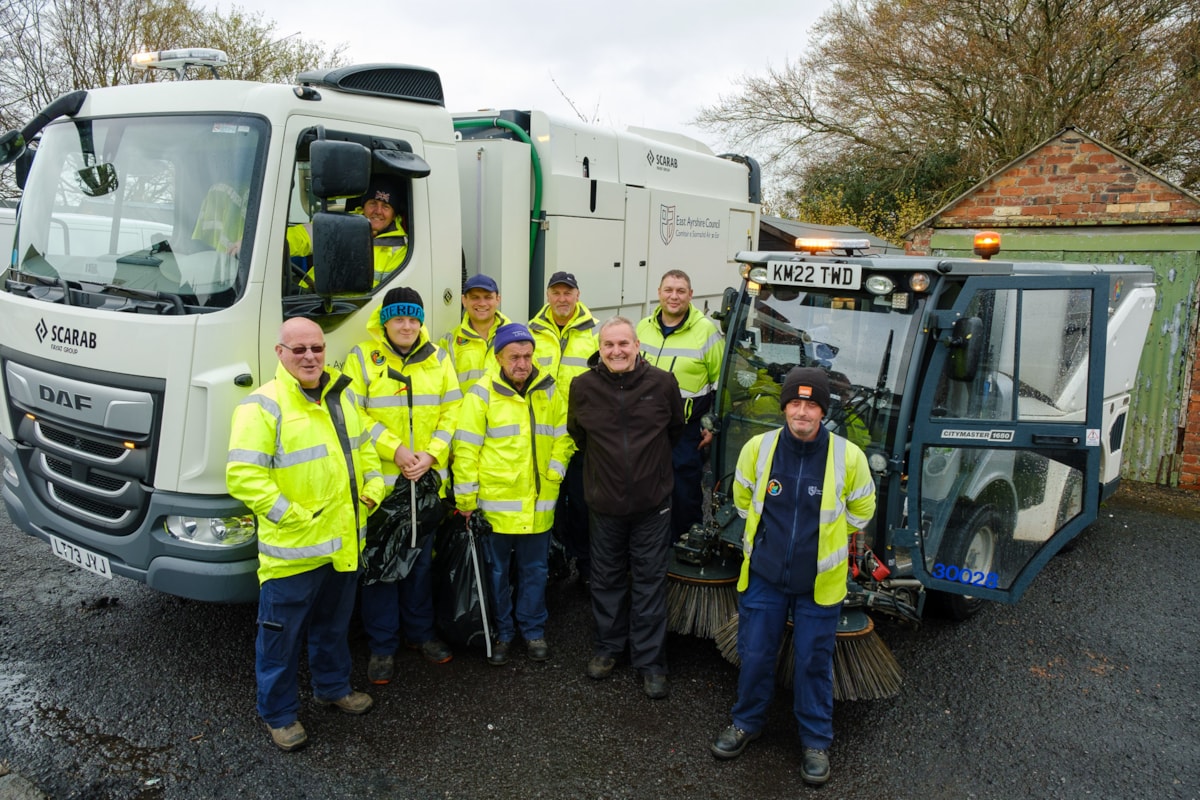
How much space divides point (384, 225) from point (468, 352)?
30.5 inches

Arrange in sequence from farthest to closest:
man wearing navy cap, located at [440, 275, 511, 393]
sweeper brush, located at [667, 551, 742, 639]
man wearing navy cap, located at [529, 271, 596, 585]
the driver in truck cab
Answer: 1. man wearing navy cap, located at [529, 271, 596, 585]
2. man wearing navy cap, located at [440, 275, 511, 393]
3. sweeper brush, located at [667, 551, 742, 639]
4. the driver in truck cab

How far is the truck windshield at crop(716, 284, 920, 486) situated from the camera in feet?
12.8

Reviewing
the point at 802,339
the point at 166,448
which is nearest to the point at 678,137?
the point at 802,339

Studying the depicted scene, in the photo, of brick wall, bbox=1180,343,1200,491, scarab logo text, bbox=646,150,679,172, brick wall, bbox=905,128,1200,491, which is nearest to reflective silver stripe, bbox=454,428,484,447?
scarab logo text, bbox=646,150,679,172

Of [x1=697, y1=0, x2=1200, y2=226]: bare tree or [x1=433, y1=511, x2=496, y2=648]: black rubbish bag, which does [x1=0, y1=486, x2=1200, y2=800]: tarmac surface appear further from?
[x1=697, y1=0, x2=1200, y2=226]: bare tree

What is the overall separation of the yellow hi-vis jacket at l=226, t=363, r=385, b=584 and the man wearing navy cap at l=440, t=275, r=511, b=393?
0.99m

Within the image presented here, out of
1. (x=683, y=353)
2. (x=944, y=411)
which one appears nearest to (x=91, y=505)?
(x=683, y=353)

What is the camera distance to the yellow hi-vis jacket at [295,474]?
3188 mm

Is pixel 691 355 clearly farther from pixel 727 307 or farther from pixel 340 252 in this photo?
pixel 340 252

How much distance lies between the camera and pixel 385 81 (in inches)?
167

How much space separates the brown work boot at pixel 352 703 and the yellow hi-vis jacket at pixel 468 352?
157 centimetres

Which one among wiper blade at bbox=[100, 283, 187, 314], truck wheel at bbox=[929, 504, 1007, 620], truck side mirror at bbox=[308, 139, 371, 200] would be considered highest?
truck side mirror at bbox=[308, 139, 371, 200]

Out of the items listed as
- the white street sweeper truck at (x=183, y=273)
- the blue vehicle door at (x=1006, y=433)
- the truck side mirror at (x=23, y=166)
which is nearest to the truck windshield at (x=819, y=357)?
the blue vehicle door at (x=1006, y=433)

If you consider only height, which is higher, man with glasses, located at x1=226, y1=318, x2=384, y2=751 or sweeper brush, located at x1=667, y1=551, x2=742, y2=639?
man with glasses, located at x1=226, y1=318, x2=384, y2=751
